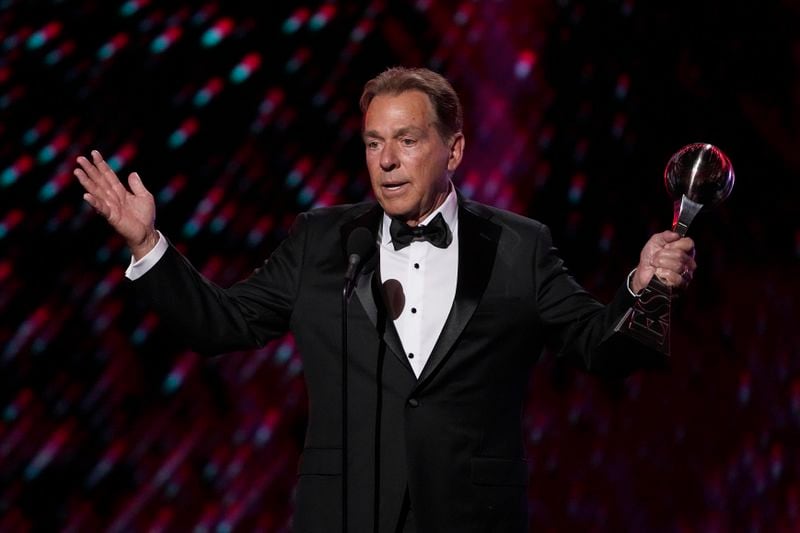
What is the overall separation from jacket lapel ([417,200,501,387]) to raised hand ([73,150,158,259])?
23.6 inches

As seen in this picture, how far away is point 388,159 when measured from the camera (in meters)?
2.06

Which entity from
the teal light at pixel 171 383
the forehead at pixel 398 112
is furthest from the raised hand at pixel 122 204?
the teal light at pixel 171 383

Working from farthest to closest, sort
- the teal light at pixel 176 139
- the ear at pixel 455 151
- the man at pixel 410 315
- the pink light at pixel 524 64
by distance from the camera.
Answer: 1. the pink light at pixel 524 64
2. the teal light at pixel 176 139
3. the ear at pixel 455 151
4. the man at pixel 410 315

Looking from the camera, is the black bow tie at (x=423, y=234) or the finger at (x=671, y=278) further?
the black bow tie at (x=423, y=234)

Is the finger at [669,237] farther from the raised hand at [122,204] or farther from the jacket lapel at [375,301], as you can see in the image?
the raised hand at [122,204]

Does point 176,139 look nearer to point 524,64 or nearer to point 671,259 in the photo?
point 524,64

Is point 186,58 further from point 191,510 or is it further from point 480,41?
point 191,510

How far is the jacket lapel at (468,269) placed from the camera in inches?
75.4

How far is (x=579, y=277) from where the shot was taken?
3.68 meters

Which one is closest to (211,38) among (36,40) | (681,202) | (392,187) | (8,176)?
(36,40)

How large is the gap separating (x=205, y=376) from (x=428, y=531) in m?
1.84

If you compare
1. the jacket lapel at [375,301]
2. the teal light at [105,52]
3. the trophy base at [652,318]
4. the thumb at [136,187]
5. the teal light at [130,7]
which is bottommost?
the trophy base at [652,318]

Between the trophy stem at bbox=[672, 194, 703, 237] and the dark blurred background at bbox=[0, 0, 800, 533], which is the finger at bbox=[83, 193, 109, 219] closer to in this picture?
the trophy stem at bbox=[672, 194, 703, 237]

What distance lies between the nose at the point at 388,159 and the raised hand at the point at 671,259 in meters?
0.58
